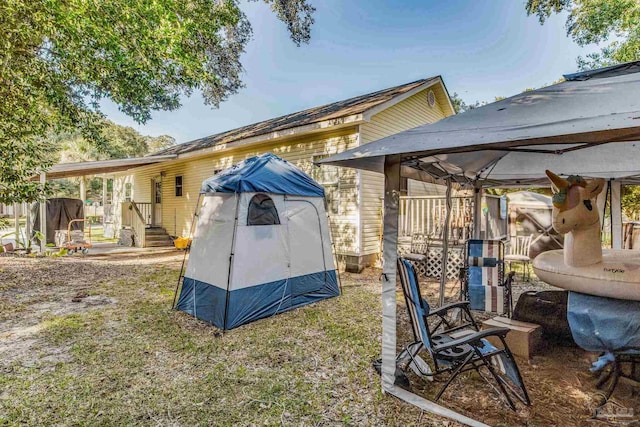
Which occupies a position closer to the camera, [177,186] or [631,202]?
[631,202]

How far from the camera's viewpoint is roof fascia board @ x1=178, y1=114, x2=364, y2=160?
7.23 m

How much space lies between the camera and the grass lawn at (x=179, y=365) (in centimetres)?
254

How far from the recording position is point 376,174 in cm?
820

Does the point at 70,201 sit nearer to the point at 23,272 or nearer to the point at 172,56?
the point at 23,272

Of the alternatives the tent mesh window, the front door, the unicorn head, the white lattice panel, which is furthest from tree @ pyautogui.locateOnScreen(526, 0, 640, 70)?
the front door

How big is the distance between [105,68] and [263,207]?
4241mm

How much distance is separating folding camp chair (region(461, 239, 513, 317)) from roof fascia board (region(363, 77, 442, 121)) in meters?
3.74

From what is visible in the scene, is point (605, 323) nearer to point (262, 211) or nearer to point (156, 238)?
point (262, 211)

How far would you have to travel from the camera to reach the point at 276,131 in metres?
8.66

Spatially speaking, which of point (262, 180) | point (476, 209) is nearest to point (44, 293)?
point (262, 180)

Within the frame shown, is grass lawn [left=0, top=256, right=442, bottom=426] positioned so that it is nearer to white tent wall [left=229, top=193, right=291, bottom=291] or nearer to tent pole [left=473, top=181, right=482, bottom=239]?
white tent wall [left=229, top=193, right=291, bottom=291]

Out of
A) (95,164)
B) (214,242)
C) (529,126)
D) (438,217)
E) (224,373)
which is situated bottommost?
(224,373)

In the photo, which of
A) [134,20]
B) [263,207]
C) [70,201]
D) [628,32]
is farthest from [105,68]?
[628,32]

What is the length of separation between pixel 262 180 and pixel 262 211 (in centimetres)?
46
